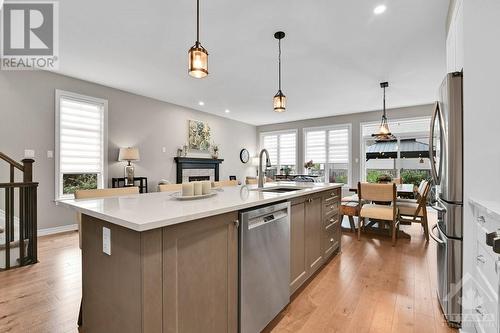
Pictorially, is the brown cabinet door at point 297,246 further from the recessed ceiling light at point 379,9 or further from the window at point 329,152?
the window at point 329,152

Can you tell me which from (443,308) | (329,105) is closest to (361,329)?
(443,308)

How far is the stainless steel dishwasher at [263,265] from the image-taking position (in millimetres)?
1468

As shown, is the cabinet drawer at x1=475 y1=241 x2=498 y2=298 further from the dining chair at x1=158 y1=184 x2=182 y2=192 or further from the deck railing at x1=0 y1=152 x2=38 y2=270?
the deck railing at x1=0 y1=152 x2=38 y2=270

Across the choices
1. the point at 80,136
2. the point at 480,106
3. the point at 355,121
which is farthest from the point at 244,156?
the point at 480,106

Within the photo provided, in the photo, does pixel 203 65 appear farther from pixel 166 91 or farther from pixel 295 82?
pixel 166 91

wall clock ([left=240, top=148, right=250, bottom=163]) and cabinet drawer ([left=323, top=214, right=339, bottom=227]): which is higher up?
wall clock ([left=240, top=148, right=250, bottom=163])

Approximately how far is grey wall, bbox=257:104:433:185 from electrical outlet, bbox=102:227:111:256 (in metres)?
6.76

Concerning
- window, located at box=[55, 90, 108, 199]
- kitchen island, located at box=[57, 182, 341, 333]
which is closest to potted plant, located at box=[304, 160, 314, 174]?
window, located at box=[55, 90, 108, 199]

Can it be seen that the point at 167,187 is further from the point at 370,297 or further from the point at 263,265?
the point at 370,297

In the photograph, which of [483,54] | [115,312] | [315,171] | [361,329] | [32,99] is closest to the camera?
[115,312]

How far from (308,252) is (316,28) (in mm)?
2443

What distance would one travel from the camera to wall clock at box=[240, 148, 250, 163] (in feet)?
26.8

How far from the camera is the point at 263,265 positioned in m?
1.62

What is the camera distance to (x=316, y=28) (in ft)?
8.90
